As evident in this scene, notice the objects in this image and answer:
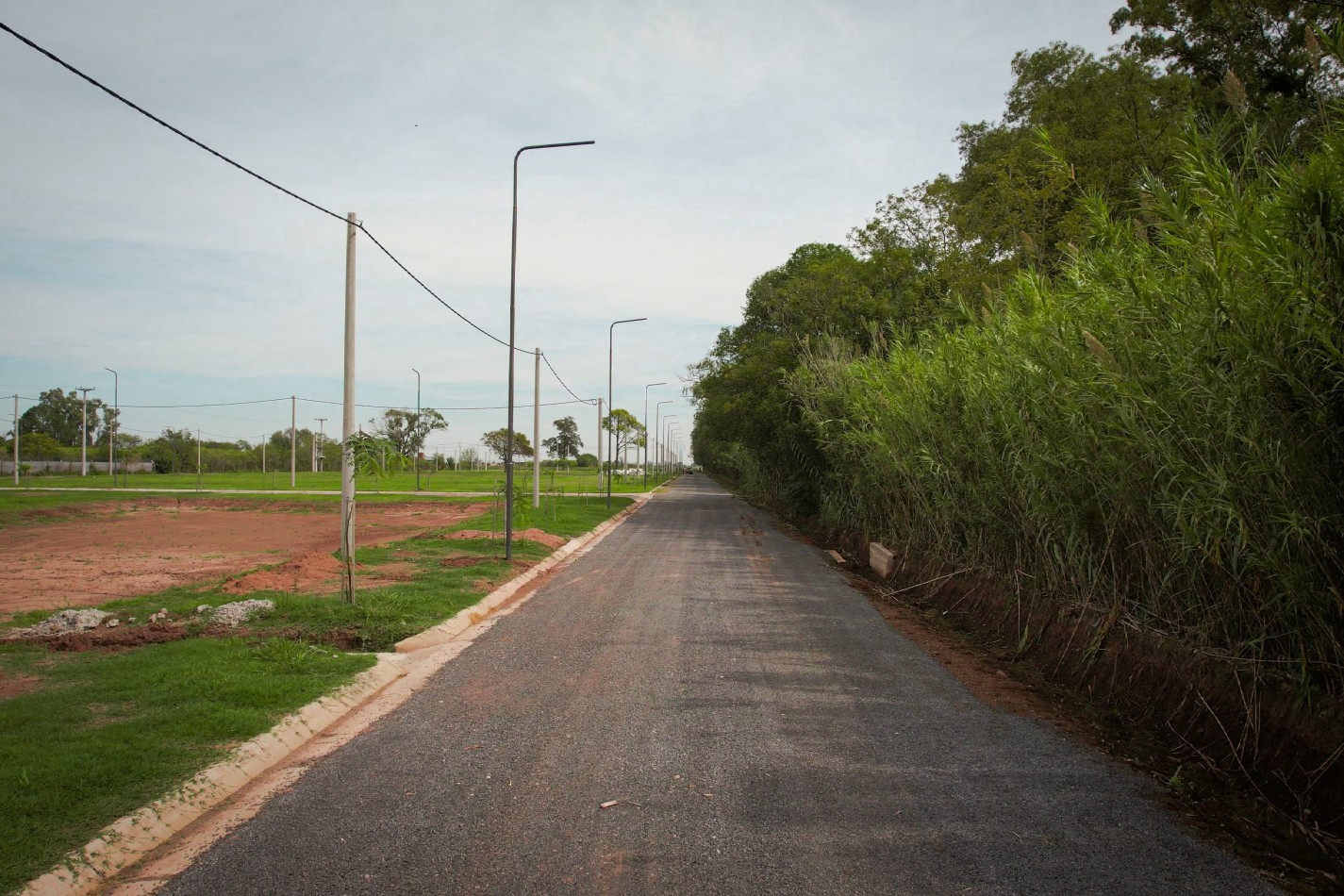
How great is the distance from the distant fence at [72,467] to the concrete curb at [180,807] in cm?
7415

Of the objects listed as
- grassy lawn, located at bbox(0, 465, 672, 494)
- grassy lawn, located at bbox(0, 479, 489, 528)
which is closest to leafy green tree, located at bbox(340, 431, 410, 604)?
grassy lawn, located at bbox(0, 479, 489, 528)

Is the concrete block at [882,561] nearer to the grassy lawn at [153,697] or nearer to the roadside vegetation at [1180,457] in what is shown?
the roadside vegetation at [1180,457]

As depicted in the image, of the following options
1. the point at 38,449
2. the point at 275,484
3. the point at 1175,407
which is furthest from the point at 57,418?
the point at 1175,407

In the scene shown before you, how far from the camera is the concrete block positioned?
14211 mm

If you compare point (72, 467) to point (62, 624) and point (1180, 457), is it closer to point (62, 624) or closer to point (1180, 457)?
point (62, 624)

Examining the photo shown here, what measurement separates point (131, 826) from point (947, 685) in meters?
5.69

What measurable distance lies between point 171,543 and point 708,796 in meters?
18.5

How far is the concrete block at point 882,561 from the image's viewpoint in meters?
14.2

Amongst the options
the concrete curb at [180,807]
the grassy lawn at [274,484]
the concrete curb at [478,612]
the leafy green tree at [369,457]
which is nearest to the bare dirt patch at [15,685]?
the concrete curb at [180,807]

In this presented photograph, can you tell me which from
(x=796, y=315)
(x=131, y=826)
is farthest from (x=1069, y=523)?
(x=796, y=315)

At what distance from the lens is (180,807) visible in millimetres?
4180

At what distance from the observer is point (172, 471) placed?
76250mm

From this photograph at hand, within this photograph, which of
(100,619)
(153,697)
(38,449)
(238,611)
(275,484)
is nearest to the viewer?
(153,697)

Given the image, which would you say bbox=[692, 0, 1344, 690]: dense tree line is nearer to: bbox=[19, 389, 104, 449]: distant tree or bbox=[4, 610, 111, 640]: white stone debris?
bbox=[4, 610, 111, 640]: white stone debris
